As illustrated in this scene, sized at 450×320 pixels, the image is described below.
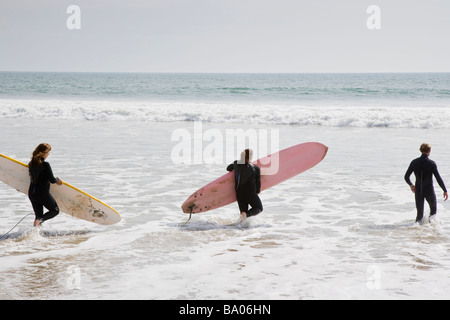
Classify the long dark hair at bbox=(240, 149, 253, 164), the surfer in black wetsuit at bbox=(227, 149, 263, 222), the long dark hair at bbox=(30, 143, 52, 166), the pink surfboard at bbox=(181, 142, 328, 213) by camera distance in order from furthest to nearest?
the pink surfboard at bbox=(181, 142, 328, 213) → the surfer in black wetsuit at bbox=(227, 149, 263, 222) → the long dark hair at bbox=(240, 149, 253, 164) → the long dark hair at bbox=(30, 143, 52, 166)

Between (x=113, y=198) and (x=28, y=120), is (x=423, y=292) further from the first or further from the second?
(x=28, y=120)

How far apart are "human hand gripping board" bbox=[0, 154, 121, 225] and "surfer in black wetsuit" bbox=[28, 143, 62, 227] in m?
0.67

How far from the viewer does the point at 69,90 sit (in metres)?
54.1

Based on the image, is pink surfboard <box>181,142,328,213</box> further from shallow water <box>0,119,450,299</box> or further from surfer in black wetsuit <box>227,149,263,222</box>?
surfer in black wetsuit <box>227,149,263,222</box>

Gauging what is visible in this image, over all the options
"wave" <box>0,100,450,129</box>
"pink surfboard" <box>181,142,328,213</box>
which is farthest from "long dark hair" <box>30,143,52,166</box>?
"wave" <box>0,100,450,129</box>

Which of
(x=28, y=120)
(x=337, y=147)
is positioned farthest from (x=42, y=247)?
(x=28, y=120)

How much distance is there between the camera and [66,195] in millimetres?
7574

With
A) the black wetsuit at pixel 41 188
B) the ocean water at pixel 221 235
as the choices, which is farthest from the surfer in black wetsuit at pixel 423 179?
the black wetsuit at pixel 41 188

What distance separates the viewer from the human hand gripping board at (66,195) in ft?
24.4

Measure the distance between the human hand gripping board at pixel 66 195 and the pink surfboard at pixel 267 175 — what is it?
140 cm

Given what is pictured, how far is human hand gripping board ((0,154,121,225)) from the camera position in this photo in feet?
24.4

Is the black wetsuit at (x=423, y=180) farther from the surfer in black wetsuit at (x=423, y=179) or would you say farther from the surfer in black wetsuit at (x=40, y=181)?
the surfer in black wetsuit at (x=40, y=181)
